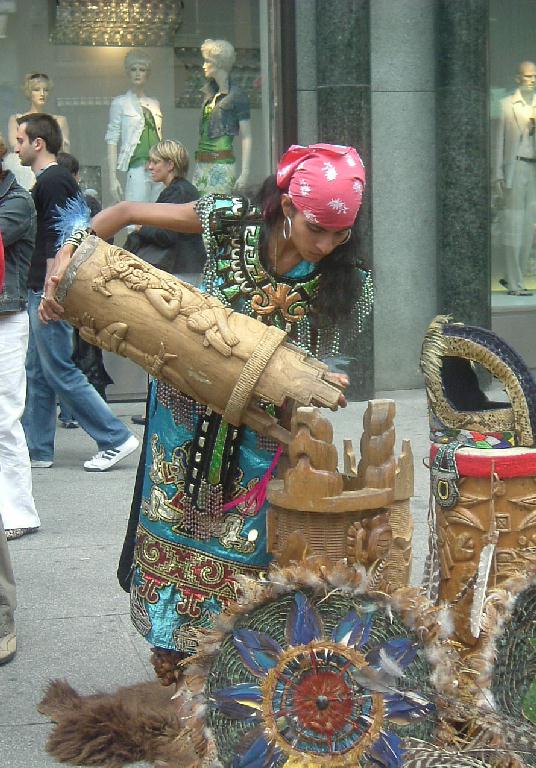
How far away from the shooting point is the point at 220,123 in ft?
28.5

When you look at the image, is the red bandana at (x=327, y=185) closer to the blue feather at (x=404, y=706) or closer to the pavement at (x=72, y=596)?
Result: the blue feather at (x=404, y=706)

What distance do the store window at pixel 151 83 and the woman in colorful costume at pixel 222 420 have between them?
219 inches

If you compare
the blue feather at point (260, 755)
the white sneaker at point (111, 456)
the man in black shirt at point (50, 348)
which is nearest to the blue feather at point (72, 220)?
the blue feather at point (260, 755)

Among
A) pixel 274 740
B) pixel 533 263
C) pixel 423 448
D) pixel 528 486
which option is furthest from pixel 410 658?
pixel 533 263

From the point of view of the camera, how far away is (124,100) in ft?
28.3

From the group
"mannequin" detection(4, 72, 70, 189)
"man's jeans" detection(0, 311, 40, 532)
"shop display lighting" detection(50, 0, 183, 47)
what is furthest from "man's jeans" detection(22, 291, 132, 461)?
"shop display lighting" detection(50, 0, 183, 47)

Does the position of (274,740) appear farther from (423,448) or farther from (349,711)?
(423,448)

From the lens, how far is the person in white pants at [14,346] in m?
5.02

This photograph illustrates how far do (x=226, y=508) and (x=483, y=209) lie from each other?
583cm

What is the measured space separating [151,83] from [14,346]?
4057 millimetres

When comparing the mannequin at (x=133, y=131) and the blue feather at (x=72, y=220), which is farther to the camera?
the mannequin at (x=133, y=131)

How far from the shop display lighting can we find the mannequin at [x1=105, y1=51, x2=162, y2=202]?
0.15 metres

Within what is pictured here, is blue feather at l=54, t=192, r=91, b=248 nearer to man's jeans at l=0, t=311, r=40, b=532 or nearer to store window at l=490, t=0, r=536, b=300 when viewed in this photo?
man's jeans at l=0, t=311, r=40, b=532

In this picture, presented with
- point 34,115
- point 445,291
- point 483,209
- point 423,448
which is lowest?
point 423,448
